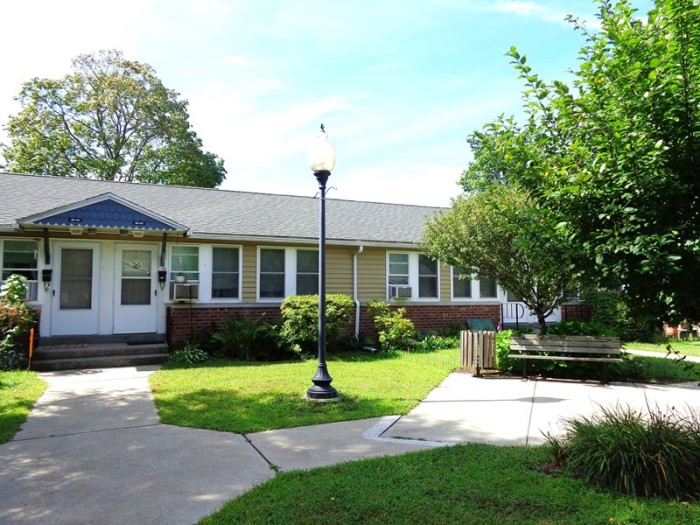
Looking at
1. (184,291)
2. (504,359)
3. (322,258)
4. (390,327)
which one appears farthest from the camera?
(390,327)

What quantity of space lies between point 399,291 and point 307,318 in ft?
12.2

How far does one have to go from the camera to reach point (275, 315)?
40.3ft

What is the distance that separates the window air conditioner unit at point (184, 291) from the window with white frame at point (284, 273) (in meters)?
1.84

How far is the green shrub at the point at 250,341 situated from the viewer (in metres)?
10.8

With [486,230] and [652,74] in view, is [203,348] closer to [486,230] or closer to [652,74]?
[486,230]

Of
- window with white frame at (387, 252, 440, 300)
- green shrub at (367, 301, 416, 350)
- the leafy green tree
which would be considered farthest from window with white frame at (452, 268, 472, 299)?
the leafy green tree

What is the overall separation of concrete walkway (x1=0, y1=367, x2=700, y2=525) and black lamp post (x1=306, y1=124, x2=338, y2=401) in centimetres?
118

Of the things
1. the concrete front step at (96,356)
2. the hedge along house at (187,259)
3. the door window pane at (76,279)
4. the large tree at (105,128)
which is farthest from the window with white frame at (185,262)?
the large tree at (105,128)

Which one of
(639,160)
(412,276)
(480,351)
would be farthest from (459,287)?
(639,160)

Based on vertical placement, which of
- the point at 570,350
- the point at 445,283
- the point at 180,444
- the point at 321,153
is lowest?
the point at 180,444

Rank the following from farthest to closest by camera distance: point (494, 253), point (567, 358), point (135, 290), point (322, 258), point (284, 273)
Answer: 1. point (284, 273)
2. point (135, 290)
3. point (494, 253)
4. point (567, 358)
5. point (322, 258)

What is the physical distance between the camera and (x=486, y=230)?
9.50 meters

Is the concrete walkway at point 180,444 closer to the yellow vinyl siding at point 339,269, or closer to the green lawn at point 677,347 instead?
the green lawn at point 677,347

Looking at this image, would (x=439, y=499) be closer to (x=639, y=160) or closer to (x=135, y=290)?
(x=639, y=160)
